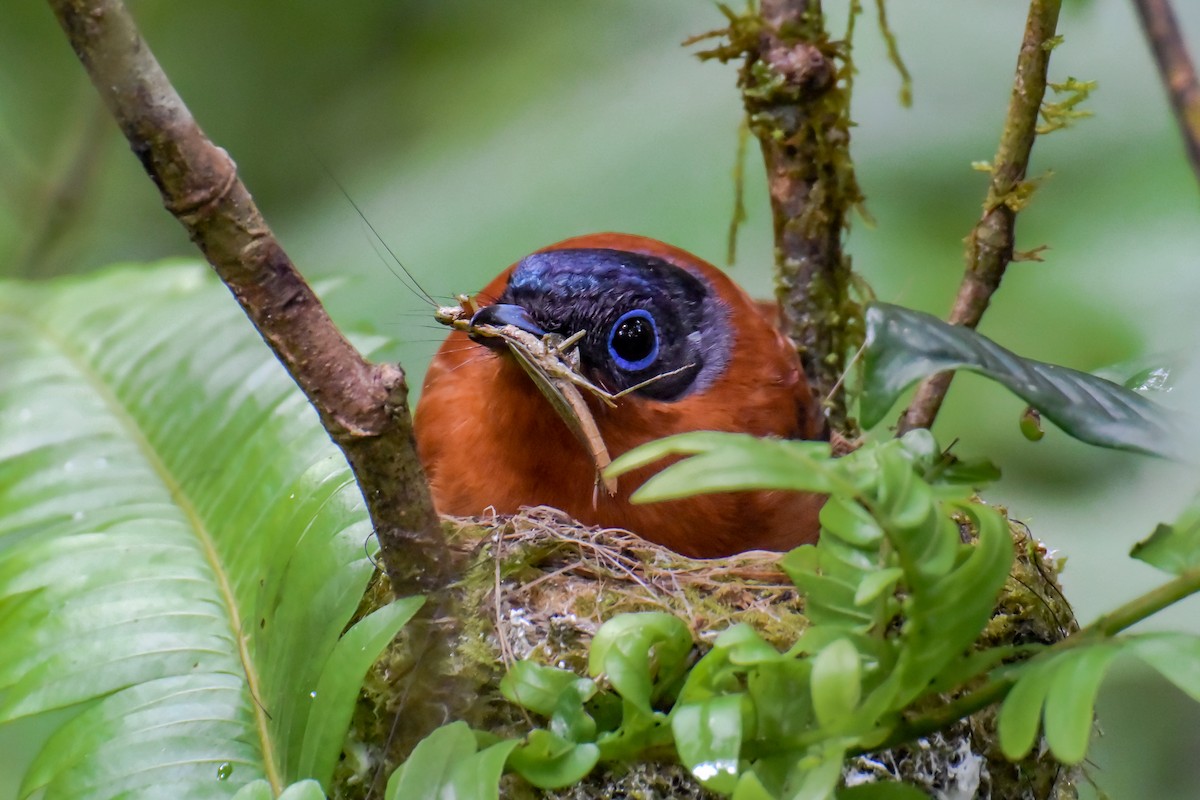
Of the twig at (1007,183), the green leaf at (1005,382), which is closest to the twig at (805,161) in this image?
the twig at (1007,183)

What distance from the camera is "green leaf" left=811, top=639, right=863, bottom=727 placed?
1.02 m

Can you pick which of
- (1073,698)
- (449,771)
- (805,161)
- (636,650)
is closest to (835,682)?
(1073,698)

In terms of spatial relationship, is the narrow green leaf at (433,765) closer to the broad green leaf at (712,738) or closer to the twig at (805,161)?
the broad green leaf at (712,738)

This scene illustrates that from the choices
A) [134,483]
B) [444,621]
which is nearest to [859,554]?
[444,621]

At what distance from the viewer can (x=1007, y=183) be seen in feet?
6.59

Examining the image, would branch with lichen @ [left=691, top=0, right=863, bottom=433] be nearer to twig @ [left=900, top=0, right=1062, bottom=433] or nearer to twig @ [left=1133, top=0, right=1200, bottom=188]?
twig @ [left=900, top=0, right=1062, bottom=433]

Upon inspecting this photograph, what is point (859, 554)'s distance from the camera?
3.80ft

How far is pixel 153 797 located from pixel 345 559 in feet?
1.45

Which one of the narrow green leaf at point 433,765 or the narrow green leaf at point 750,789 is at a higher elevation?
the narrow green leaf at point 433,765

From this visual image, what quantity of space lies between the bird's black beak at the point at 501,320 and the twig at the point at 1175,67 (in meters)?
1.29

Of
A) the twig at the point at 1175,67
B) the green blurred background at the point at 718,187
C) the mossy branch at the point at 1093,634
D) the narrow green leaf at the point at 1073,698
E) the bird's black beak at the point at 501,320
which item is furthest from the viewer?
the green blurred background at the point at 718,187

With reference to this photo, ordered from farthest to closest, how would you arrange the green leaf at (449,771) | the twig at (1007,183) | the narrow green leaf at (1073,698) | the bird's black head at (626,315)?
the bird's black head at (626,315) < the twig at (1007,183) < the green leaf at (449,771) < the narrow green leaf at (1073,698)

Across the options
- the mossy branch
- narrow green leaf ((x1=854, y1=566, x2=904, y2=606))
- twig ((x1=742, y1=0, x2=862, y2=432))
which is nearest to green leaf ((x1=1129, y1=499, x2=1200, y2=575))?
the mossy branch

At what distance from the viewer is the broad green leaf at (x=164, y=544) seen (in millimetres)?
1644
